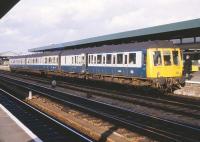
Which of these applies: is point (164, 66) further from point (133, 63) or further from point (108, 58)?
point (108, 58)

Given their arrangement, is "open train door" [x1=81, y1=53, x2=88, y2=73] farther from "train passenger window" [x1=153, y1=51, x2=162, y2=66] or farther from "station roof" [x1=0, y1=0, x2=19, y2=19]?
"station roof" [x1=0, y1=0, x2=19, y2=19]

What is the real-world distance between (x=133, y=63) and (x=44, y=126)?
452 inches

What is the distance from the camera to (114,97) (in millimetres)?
20984

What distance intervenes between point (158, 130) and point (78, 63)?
2306 centimetres

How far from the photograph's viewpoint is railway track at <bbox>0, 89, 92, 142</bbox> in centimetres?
1105

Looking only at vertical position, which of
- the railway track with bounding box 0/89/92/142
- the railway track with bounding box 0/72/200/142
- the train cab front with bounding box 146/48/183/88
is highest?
the train cab front with bounding box 146/48/183/88

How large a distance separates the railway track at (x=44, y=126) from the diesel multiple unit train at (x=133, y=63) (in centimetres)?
809

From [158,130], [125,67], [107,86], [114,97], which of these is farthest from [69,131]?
[107,86]

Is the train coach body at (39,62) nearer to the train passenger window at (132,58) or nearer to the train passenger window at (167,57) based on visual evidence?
the train passenger window at (132,58)

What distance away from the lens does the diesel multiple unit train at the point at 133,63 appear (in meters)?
22.0

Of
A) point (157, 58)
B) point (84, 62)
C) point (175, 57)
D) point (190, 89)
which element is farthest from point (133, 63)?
point (84, 62)

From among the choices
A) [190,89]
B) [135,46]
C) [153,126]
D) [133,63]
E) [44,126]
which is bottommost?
[44,126]

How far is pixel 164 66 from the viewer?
22469 mm

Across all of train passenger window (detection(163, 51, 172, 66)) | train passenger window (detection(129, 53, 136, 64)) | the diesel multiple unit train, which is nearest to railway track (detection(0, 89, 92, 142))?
the diesel multiple unit train
